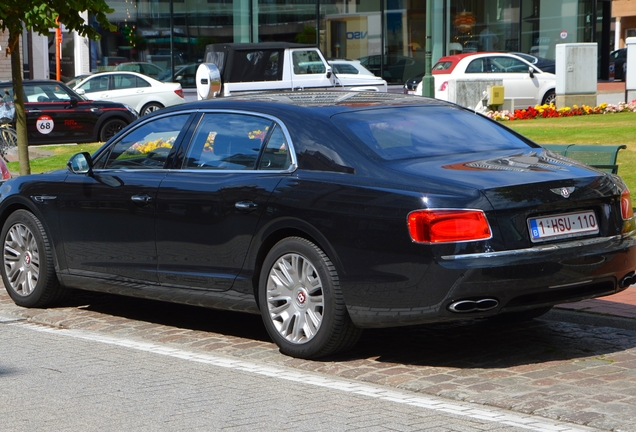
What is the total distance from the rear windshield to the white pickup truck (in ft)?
65.2

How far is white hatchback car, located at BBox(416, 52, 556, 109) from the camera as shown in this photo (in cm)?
2883

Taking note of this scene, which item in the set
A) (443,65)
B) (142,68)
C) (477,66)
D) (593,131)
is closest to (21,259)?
(593,131)

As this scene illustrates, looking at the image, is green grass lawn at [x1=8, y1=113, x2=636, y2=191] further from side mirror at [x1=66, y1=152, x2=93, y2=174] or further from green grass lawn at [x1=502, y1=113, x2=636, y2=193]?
side mirror at [x1=66, y1=152, x2=93, y2=174]

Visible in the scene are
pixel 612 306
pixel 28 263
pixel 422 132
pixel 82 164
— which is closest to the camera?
pixel 422 132

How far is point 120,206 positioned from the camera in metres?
7.64

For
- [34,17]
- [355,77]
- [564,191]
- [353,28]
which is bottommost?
[564,191]

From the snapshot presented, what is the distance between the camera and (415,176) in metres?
6.16

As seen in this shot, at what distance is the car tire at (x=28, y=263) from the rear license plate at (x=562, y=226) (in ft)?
12.8

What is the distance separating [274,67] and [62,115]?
20.9ft

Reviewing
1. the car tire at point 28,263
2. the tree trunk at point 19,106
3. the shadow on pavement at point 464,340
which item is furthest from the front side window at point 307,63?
the shadow on pavement at point 464,340

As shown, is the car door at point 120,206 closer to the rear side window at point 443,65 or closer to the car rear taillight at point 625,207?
the car rear taillight at point 625,207

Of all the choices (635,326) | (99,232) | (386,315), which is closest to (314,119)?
(386,315)

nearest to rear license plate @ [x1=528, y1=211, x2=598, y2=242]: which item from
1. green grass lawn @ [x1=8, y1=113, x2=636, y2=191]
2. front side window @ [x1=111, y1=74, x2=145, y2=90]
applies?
green grass lawn @ [x1=8, y1=113, x2=636, y2=191]

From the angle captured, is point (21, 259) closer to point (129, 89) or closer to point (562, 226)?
point (562, 226)
